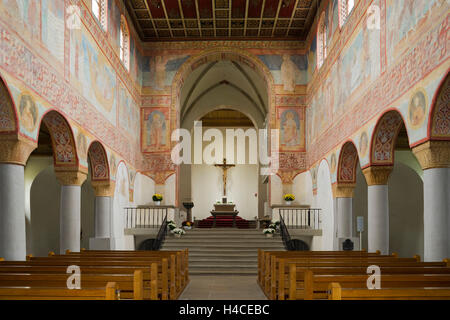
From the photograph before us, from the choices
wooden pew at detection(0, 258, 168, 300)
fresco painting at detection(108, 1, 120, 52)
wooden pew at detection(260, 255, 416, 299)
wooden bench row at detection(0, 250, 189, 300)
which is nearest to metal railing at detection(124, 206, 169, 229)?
fresco painting at detection(108, 1, 120, 52)

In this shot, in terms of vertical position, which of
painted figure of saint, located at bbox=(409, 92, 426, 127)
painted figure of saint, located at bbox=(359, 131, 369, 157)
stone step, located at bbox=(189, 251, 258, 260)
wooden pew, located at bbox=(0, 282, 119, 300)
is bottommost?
stone step, located at bbox=(189, 251, 258, 260)

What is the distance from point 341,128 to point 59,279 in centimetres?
1354

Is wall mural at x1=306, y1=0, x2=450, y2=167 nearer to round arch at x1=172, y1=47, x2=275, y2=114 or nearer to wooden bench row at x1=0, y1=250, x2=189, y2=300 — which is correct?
round arch at x1=172, y1=47, x2=275, y2=114

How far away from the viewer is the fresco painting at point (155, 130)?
1045 inches

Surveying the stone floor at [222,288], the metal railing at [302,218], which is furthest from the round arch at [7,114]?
the metal railing at [302,218]

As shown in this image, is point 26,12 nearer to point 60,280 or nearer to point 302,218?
point 60,280

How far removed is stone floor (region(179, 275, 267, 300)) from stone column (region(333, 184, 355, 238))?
396cm

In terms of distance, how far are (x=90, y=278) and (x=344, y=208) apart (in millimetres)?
13772

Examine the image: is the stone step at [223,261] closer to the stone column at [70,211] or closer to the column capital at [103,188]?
the column capital at [103,188]

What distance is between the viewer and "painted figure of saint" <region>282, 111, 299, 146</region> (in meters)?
26.3

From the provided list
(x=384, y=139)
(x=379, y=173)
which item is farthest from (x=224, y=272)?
(x=384, y=139)

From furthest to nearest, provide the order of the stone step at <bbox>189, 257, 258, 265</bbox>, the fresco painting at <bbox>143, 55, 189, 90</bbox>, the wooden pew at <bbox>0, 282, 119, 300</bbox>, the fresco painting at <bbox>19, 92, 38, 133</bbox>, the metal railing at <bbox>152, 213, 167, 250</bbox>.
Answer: the fresco painting at <bbox>143, 55, 189, 90</bbox> → the metal railing at <bbox>152, 213, 167, 250</bbox> → the stone step at <bbox>189, 257, 258, 265</bbox> → the fresco painting at <bbox>19, 92, 38, 133</bbox> → the wooden pew at <bbox>0, 282, 119, 300</bbox>

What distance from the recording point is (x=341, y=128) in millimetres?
18438

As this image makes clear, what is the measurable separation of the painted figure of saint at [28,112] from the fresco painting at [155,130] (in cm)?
1441
